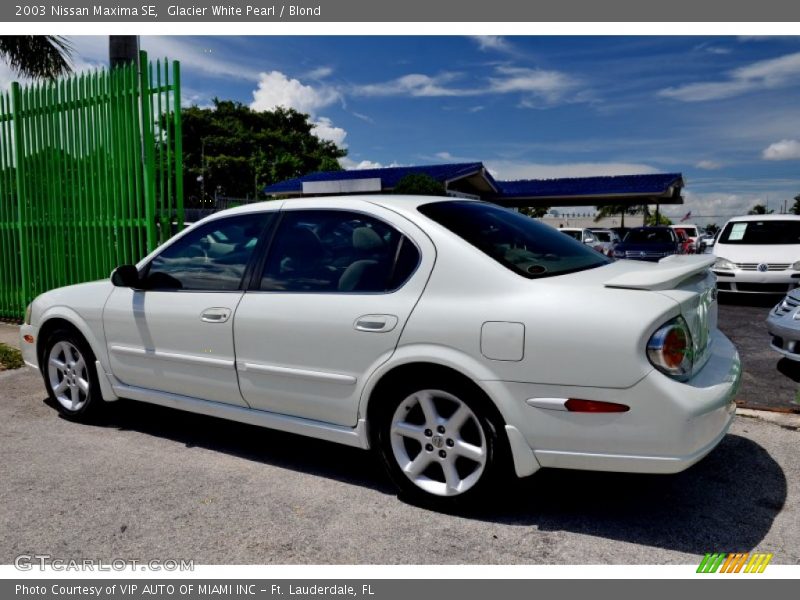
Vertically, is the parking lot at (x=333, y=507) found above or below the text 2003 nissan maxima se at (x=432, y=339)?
below

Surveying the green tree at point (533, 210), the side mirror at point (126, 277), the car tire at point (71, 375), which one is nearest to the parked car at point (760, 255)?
the side mirror at point (126, 277)

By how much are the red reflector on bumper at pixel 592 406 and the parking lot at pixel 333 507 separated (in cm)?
57

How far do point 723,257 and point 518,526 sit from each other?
9.75m

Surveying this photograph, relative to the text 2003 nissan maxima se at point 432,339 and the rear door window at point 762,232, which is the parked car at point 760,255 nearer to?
the rear door window at point 762,232

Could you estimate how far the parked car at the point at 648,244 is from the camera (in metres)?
16.9

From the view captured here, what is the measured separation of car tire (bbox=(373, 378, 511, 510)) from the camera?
9.90 ft

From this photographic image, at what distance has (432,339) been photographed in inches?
121

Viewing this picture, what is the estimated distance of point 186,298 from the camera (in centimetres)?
405

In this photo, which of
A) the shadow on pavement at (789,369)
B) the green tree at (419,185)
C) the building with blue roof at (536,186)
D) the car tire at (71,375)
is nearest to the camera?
the car tire at (71,375)

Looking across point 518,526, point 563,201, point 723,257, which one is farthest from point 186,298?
point 563,201

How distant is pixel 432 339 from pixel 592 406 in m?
0.76

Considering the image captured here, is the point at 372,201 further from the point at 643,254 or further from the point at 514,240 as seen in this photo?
the point at 643,254

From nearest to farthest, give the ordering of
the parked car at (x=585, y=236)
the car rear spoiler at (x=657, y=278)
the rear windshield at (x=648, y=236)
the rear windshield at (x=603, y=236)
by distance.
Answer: the car rear spoiler at (x=657, y=278) → the rear windshield at (x=648, y=236) → the parked car at (x=585, y=236) → the rear windshield at (x=603, y=236)

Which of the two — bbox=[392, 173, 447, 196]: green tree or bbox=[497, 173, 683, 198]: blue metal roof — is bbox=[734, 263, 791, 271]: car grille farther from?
bbox=[497, 173, 683, 198]: blue metal roof
